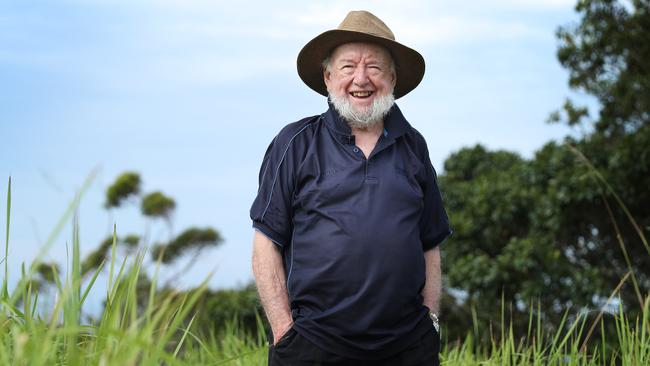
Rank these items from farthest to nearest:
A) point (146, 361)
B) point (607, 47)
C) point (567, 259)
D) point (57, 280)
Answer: point (607, 47) < point (567, 259) < point (57, 280) < point (146, 361)

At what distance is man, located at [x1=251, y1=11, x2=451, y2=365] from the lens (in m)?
3.35

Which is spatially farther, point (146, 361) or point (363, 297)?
point (363, 297)

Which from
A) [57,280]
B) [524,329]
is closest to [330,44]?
[57,280]

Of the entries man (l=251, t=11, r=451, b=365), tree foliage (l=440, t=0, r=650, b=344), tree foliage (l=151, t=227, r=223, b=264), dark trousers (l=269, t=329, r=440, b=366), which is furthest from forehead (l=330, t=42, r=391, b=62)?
tree foliage (l=151, t=227, r=223, b=264)

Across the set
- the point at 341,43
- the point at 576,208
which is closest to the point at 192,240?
the point at 576,208

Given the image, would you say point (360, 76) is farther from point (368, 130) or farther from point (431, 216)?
point (431, 216)

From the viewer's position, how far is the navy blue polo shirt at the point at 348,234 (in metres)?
3.34

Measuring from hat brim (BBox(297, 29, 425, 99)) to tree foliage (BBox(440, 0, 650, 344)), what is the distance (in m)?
5.09

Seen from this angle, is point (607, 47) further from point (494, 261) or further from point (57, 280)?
point (57, 280)

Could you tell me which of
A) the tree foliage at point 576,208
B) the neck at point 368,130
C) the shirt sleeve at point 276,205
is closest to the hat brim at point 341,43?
the neck at point 368,130

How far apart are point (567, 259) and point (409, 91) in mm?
6303

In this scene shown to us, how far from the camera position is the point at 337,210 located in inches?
134

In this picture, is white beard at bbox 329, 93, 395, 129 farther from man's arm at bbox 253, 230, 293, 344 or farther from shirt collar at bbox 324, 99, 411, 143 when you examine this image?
man's arm at bbox 253, 230, 293, 344

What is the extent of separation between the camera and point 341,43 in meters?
3.82
